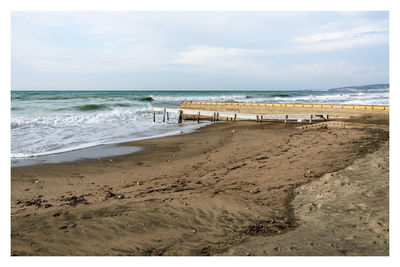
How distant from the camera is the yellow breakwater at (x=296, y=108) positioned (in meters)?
20.4

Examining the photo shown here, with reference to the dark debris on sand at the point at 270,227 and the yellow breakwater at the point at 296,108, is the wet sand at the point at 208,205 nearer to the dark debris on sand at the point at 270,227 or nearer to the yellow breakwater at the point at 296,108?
the dark debris on sand at the point at 270,227

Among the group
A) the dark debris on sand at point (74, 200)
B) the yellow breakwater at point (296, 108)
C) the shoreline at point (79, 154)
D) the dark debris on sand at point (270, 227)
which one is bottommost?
the shoreline at point (79, 154)

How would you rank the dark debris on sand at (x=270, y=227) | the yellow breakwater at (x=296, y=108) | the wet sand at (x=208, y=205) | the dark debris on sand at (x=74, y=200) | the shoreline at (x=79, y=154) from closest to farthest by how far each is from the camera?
the wet sand at (x=208, y=205) < the dark debris on sand at (x=270, y=227) < the dark debris on sand at (x=74, y=200) < the shoreline at (x=79, y=154) < the yellow breakwater at (x=296, y=108)

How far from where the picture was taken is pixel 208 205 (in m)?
5.26

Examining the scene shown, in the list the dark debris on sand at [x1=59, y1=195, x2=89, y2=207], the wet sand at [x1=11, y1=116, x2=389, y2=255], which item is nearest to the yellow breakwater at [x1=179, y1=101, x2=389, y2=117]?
the wet sand at [x1=11, y1=116, x2=389, y2=255]

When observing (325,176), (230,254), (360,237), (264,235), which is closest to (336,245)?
(360,237)

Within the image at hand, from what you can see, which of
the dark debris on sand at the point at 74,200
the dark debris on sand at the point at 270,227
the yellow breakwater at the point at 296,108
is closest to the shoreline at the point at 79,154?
the dark debris on sand at the point at 74,200

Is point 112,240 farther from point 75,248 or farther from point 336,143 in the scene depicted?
point 336,143

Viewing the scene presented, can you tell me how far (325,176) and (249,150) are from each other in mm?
3771

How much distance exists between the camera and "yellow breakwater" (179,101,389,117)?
20361mm

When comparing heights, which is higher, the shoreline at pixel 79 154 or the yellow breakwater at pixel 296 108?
the yellow breakwater at pixel 296 108

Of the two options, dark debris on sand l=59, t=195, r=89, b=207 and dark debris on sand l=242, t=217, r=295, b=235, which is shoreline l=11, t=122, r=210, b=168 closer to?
dark debris on sand l=59, t=195, r=89, b=207

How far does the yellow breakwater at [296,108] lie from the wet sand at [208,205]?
41.5 ft

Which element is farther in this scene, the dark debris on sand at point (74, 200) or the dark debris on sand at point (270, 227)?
the dark debris on sand at point (74, 200)
